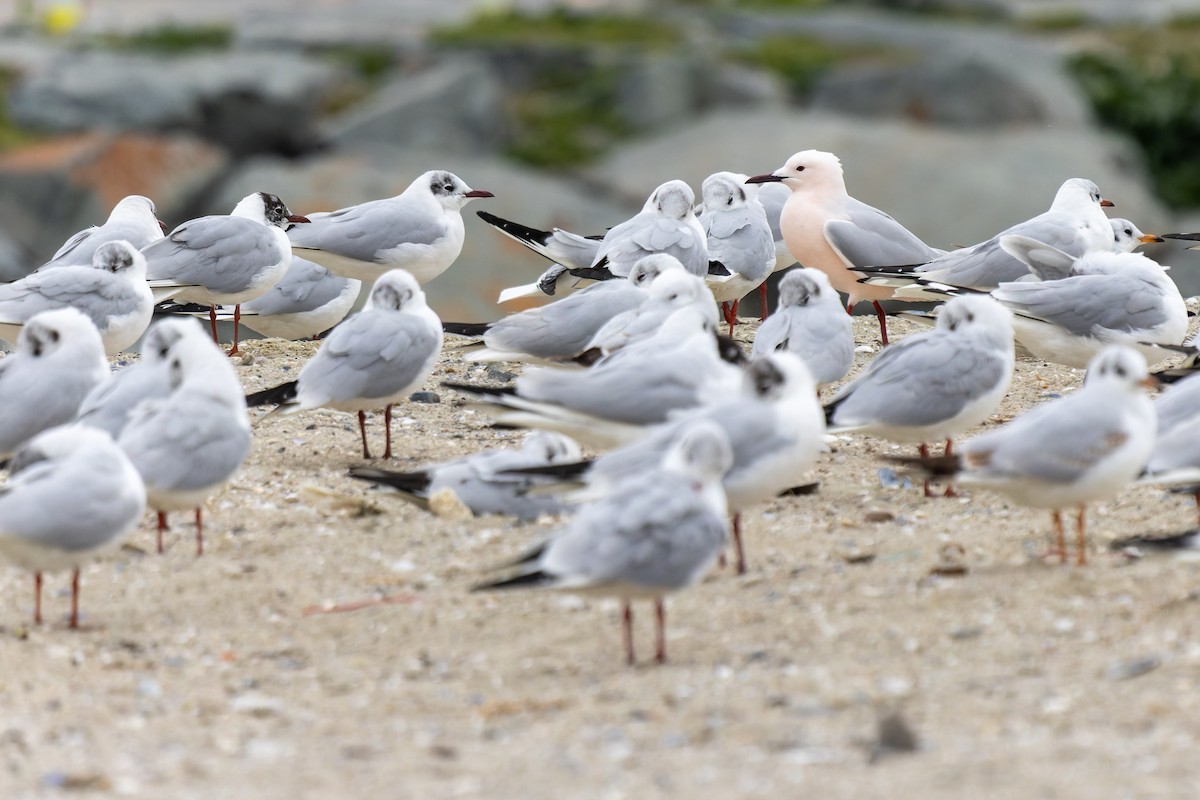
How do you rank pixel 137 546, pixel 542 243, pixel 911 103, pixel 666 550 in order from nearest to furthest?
pixel 666 550 < pixel 137 546 < pixel 542 243 < pixel 911 103

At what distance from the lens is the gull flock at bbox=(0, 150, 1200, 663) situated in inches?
206

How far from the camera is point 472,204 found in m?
16.9

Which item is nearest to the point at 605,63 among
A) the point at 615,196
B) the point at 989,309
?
the point at 615,196

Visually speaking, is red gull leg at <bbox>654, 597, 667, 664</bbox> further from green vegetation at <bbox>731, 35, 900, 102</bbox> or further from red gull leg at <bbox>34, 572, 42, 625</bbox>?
green vegetation at <bbox>731, 35, 900, 102</bbox>

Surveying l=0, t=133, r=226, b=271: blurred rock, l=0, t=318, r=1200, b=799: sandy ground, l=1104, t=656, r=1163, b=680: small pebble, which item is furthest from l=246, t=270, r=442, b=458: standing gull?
l=0, t=133, r=226, b=271: blurred rock

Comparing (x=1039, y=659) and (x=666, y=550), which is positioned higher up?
(x=666, y=550)

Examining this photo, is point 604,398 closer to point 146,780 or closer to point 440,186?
point 146,780

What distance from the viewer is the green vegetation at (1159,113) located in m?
18.9

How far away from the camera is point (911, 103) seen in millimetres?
19312

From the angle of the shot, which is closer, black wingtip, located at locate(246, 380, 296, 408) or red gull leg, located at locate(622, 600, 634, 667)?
red gull leg, located at locate(622, 600, 634, 667)

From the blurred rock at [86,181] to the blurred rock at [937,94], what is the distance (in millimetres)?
6979

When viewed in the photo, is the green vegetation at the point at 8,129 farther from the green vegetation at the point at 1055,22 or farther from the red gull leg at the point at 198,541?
the green vegetation at the point at 1055,22

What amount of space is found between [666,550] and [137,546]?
2.49m

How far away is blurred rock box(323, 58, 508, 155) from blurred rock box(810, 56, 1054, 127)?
12.6ft
